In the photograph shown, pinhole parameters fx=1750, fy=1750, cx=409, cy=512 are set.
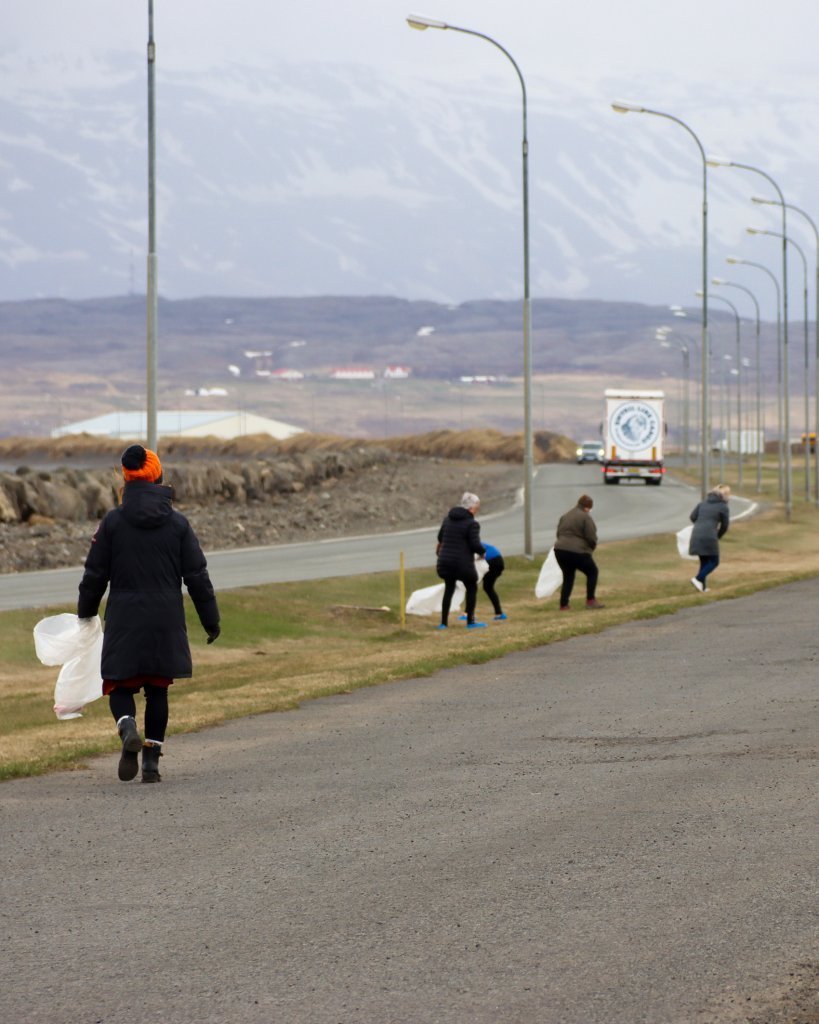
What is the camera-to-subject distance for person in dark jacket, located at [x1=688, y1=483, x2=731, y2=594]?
28188mm

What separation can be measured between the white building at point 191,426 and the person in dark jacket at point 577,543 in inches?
5240

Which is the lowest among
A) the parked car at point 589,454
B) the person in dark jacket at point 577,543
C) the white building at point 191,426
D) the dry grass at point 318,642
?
the dry grass at point 318,642

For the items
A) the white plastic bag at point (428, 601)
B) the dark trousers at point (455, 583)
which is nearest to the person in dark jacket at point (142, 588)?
the dark trousers at point (455, 583)

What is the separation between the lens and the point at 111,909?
7.23 meters

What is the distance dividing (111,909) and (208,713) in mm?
7035

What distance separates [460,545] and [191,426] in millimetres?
145850

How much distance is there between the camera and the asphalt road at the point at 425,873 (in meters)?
6.00

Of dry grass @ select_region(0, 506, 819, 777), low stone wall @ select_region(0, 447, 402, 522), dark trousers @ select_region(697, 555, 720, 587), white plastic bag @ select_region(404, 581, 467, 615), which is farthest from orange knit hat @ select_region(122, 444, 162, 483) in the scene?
low stone wall @ select_region(0, 447, 402, 522)

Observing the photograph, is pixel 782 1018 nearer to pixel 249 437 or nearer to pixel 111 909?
pixel 111 909

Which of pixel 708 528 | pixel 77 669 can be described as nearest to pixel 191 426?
pixel 708 528

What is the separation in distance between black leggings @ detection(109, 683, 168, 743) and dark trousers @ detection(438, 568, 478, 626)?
1310cm

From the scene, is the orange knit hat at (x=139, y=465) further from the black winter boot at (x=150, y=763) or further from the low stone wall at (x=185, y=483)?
the low stone wall at (x=185, y=483)

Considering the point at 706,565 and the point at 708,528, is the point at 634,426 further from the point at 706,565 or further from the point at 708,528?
the point at 708,528

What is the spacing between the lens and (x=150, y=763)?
10.6 metres
